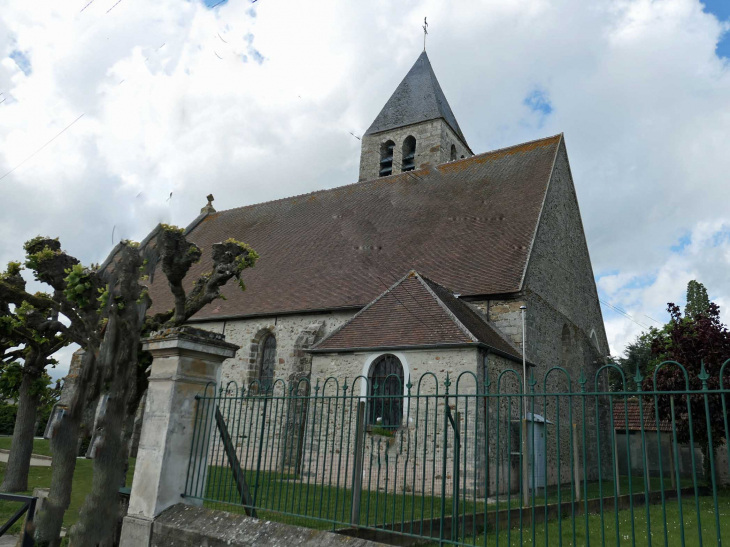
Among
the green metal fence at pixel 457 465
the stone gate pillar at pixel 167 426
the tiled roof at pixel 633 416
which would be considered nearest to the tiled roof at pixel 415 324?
the green metal fence at pixel 457 465

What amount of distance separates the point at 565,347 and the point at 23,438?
44.0 feet

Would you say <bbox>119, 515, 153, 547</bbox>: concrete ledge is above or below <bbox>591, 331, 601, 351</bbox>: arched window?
below

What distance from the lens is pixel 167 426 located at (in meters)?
4.98

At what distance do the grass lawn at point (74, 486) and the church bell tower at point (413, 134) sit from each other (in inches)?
640

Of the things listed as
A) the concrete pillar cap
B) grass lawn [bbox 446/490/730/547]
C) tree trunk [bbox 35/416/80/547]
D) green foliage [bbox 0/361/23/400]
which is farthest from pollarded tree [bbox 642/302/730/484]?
green foliage [bbox 0/361/23/400]

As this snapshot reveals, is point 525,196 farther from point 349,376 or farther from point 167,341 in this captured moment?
point 167,341

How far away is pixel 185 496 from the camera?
5.05 meters

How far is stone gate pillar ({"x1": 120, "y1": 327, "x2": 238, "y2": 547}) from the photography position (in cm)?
493

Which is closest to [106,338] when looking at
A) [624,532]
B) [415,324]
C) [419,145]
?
[415,324]

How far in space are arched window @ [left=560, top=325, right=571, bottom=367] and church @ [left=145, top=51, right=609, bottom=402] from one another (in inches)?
1.5

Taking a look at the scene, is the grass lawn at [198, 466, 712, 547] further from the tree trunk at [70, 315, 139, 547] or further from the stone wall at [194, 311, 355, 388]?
the stone wall at [194, 311, 355, 388]

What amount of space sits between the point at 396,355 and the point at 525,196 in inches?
287

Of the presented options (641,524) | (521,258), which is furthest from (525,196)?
(641,524)

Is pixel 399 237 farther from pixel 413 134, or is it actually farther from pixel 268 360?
pixel 413 134
